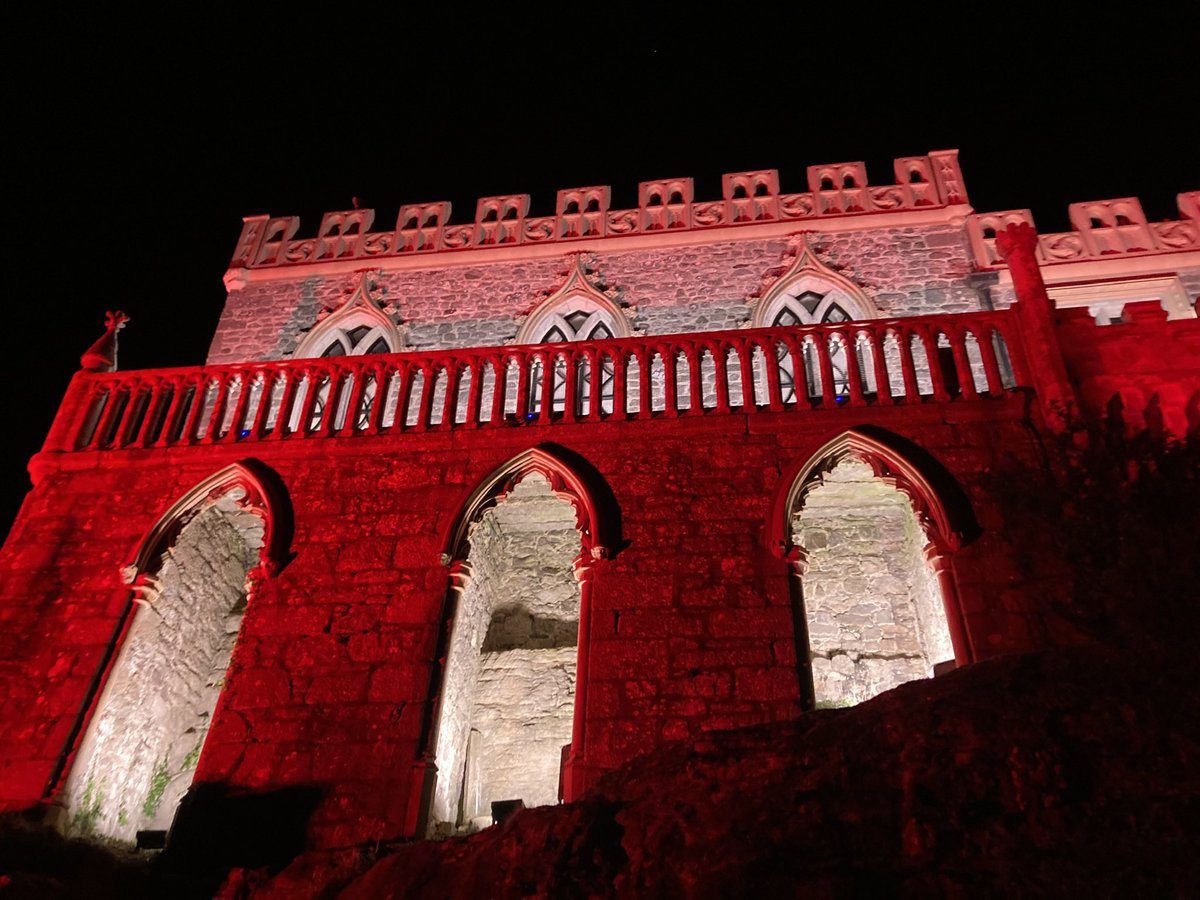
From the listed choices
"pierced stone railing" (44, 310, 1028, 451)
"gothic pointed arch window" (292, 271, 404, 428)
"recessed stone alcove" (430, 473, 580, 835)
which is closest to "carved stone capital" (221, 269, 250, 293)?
"gothic pointed arch window" (292, 271, 404, 428)

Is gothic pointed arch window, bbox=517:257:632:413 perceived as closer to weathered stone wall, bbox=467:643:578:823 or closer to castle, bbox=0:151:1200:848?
castle, bbox=0:151:1200:848

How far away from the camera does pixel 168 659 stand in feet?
33.8

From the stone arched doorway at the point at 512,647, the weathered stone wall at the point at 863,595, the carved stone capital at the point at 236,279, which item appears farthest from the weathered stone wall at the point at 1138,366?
the carved stone capital at the point at 236,279

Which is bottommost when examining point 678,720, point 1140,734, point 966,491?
point 1140,734

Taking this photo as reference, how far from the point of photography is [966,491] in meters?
8.81

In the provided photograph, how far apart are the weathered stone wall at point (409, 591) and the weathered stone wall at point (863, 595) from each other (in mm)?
1779

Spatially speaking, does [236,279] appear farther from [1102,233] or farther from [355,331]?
[1102,233]

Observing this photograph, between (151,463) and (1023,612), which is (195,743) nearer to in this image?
(151,463)

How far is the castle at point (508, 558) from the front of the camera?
8.17 metres

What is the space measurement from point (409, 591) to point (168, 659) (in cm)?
329

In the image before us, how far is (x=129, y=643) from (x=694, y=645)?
5450 millimetres

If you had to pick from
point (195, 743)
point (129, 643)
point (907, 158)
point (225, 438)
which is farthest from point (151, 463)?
point (907, 158)

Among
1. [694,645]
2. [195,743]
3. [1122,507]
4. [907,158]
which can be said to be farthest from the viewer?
[907,158]

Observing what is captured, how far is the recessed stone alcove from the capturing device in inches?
400
